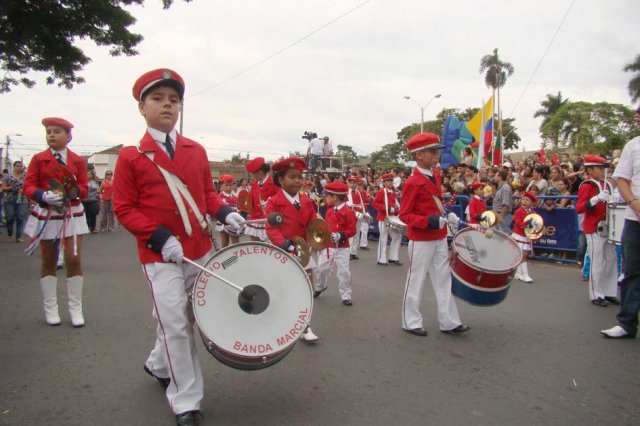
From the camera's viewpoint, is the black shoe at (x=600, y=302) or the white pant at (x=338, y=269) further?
the white pant at (x=338, y=269)

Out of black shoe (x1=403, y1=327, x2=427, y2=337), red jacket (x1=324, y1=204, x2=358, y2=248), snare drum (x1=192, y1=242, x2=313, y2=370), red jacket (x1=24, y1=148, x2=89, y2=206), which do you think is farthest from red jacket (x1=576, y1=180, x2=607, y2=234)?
red jacket (x1=24, y1=148, x2=89, y2=206)

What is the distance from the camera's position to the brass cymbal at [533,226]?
8.25 metres

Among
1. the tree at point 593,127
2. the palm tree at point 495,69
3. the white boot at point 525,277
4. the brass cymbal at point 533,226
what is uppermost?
the palm tree at point 495,69

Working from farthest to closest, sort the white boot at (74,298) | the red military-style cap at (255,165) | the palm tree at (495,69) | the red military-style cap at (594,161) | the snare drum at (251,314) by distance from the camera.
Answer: the palm tree at (495,69)
the red military-style cap at (255,165)
the red military-style cap at (594,161)
the white boot at (74,298)
the snare drum at (251,314)

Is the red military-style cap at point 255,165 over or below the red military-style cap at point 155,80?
below

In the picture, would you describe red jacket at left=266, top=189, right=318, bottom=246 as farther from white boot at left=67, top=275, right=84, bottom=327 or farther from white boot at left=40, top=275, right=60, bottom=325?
white boot at left=40, top=275, right=60, bottom=325

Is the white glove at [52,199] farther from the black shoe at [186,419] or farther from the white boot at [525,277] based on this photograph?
the white boot at [525,277]

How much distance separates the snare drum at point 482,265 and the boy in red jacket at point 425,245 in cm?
14

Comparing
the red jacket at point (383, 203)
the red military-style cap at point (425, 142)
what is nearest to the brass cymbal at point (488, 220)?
the red military-style cap at point (425, 142)

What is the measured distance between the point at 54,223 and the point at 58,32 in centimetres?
989

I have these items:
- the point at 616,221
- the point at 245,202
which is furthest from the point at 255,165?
the point at 616,221

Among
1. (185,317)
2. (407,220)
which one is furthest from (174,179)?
(407,220)

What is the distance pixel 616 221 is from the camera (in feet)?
17.1

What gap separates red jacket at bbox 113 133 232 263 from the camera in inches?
117
